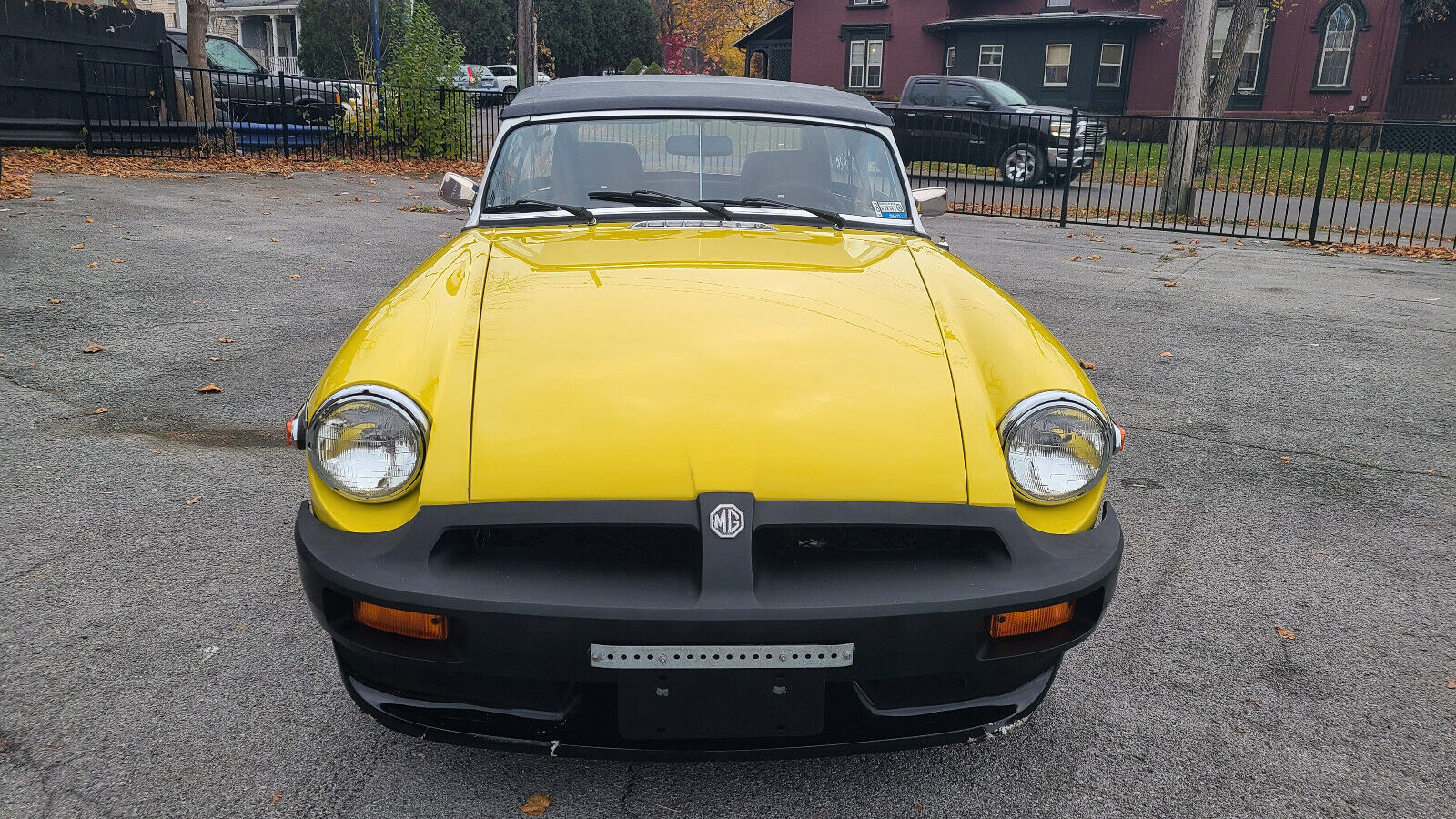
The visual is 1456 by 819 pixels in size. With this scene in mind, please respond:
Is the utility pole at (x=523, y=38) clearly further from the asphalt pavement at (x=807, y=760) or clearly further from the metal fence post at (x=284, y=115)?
the asphalt pavement at (x=807, y=760)

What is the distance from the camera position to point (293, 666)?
2926mm

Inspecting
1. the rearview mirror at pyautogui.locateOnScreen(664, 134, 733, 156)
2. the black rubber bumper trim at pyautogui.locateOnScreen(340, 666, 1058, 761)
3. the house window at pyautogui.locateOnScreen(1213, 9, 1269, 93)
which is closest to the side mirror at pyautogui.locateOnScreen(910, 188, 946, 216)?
the rearview mirror at pyautogui.locateOnScreen(664, 134, 733, 156)

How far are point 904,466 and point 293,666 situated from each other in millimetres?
1853

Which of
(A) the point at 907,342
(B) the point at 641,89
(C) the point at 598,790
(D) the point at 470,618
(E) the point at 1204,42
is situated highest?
(E) the point at 1204,42

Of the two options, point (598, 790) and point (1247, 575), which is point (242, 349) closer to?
point (598, 790)

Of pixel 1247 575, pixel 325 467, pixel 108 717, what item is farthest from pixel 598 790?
pixel 1247 575

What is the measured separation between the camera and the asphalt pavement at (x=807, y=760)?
245 centimetres

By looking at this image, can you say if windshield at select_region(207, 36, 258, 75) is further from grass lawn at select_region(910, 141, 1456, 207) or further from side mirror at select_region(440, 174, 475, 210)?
side mirror at select_region(440, 174, 475, 210)

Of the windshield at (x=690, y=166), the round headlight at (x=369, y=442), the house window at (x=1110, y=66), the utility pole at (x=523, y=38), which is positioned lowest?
the round headlight at (x=369, y=442)

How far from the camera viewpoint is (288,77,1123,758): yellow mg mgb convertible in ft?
6.59

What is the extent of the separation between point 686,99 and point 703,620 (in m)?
2.45

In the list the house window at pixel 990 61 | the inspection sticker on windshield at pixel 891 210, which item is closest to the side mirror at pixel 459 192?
the inspection sticker on windshield at pixel 891 210

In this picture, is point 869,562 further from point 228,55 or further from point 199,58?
point 228,55

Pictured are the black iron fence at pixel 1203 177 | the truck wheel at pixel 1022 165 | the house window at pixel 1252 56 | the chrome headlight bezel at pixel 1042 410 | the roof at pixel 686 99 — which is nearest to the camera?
the chrome headlight bezel at pixel 1042 410
